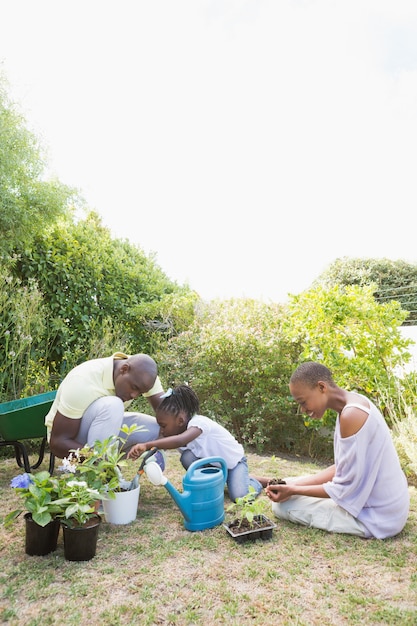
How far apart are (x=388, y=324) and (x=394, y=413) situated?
0.86 metres

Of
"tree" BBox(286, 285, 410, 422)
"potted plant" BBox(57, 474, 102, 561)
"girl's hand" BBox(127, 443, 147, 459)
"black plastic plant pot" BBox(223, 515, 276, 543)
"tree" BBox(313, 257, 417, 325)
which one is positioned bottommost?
"black plastic plant pot" BBox(223, 515, 276, 543)

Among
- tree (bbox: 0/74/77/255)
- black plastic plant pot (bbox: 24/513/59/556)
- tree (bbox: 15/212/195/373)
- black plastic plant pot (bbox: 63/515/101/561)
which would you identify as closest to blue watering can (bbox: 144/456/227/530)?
black plastic plant pot (bbox: 63/515/101/561)

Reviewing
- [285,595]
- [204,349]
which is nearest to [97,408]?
[285,595]

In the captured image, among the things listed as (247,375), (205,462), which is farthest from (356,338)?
(205,462)

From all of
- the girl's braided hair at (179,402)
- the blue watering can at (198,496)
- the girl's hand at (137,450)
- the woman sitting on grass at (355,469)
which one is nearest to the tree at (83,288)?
the girl's braided hair at (179,402)

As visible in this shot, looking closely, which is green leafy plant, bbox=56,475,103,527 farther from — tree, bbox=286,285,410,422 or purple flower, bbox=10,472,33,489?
tree, bbox=286,285,410,422

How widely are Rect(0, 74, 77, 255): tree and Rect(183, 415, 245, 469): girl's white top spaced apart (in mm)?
2903

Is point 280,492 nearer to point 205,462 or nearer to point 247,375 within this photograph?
point 205,462

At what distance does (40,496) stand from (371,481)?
1.70 m

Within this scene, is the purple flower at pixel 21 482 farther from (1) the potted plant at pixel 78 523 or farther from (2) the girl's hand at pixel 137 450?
(2) the girl's hand at pixel 137 450

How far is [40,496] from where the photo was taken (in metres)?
2.36

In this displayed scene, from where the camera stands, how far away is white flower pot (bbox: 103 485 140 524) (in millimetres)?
2816

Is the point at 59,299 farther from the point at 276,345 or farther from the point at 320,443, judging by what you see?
the point at 320,443

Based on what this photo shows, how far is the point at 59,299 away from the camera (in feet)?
18.7
